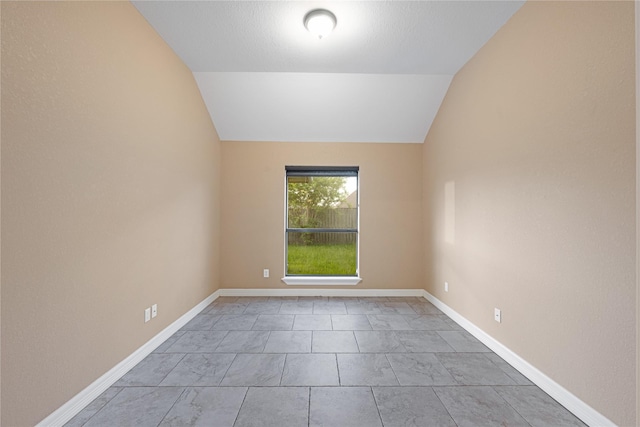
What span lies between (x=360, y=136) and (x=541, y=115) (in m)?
2.37

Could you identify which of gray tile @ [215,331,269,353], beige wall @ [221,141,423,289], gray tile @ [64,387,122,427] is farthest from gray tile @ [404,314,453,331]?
gray tile @ [64,387,122,427]

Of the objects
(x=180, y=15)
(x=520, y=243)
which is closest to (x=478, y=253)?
(x=520, y=243)

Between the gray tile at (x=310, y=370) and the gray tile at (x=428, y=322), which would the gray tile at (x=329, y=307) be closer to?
the gray tile at (x=428, y=322)

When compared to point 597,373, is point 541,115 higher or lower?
higher

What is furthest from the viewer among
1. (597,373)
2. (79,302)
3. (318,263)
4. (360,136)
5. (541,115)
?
(318,263)

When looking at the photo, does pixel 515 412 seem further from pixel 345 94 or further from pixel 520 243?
pixel 345 94

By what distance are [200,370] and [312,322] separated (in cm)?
128

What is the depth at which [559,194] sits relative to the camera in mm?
1761

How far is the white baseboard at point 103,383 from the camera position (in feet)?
4.89

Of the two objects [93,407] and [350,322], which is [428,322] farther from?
[93,407]

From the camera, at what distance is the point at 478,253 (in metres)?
2.65

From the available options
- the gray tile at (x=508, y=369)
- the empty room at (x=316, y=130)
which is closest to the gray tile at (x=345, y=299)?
the empty room at (x=316, y=130)

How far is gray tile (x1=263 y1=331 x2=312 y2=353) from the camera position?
7.83ft

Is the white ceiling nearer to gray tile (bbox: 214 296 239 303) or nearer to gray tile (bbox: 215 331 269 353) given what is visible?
gray tile (bbox: 214 296 239 303)
